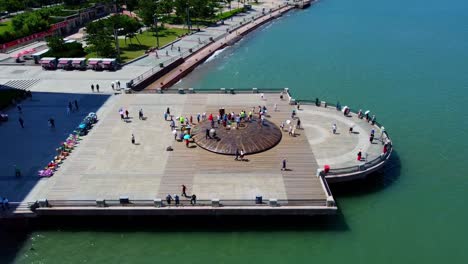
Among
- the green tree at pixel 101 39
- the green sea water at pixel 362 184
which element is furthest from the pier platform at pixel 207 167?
the green tree at pixel 101 39

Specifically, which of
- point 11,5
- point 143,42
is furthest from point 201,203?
point 11,5

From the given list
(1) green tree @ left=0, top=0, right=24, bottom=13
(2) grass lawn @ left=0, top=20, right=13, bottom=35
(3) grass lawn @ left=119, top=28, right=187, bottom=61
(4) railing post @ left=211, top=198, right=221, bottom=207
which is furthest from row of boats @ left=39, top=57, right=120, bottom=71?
(1) green tree @ left=0, top=0, right=24, bottom=13

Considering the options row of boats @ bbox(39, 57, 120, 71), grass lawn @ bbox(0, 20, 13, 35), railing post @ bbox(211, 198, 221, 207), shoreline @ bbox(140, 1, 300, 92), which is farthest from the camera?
grass lawn @ bbox(0, 20, 13, 35)

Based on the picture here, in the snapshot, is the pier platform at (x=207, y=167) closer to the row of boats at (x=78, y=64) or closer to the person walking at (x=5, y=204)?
the person walking at (x=5, y=204)

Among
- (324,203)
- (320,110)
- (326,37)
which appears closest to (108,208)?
(324,203)

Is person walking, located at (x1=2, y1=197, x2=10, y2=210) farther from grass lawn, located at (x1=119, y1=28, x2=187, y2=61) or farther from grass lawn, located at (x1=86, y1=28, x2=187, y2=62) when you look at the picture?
grass lawn, located at (x1=119, y1=28, x2=187, y2=61)

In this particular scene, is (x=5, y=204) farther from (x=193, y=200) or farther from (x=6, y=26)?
(x=6, y=26)
